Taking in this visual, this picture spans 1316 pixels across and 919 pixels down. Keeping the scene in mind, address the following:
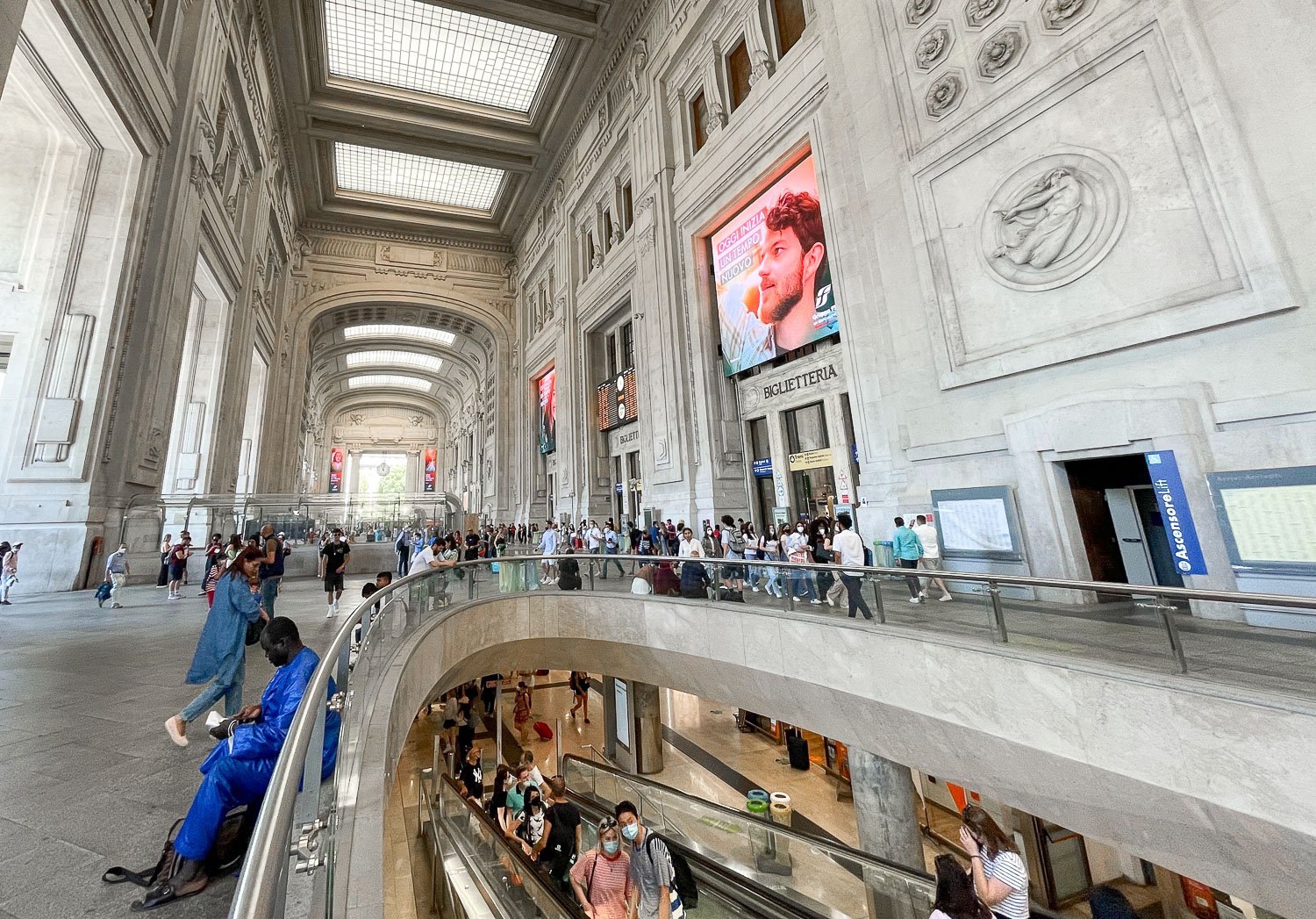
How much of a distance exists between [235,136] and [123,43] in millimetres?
7385

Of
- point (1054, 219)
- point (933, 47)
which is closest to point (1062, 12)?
point (933, 47)

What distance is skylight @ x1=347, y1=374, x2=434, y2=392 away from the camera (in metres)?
44.2

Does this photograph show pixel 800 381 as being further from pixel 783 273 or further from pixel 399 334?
pixel 399 334

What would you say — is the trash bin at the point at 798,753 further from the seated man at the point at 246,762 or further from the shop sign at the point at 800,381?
the seated man at the point at 246,762

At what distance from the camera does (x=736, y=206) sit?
13578 millimetres

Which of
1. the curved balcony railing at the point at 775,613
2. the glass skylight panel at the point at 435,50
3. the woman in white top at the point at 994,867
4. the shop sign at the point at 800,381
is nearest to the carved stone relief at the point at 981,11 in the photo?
the shop sign at the point at 800,381

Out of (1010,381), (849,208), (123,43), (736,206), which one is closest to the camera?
(1010,381)

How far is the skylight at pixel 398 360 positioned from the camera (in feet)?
126

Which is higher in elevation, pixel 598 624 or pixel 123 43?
pixel 123 43

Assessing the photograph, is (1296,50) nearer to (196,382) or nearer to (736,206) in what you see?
(736,206)

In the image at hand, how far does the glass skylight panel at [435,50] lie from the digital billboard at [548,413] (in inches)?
415

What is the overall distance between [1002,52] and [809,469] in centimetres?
753

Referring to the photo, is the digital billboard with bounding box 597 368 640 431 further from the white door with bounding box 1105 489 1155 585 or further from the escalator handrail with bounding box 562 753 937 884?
the white door with bounding box 1105 489 1155 585

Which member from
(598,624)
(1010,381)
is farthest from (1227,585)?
(598,624)
